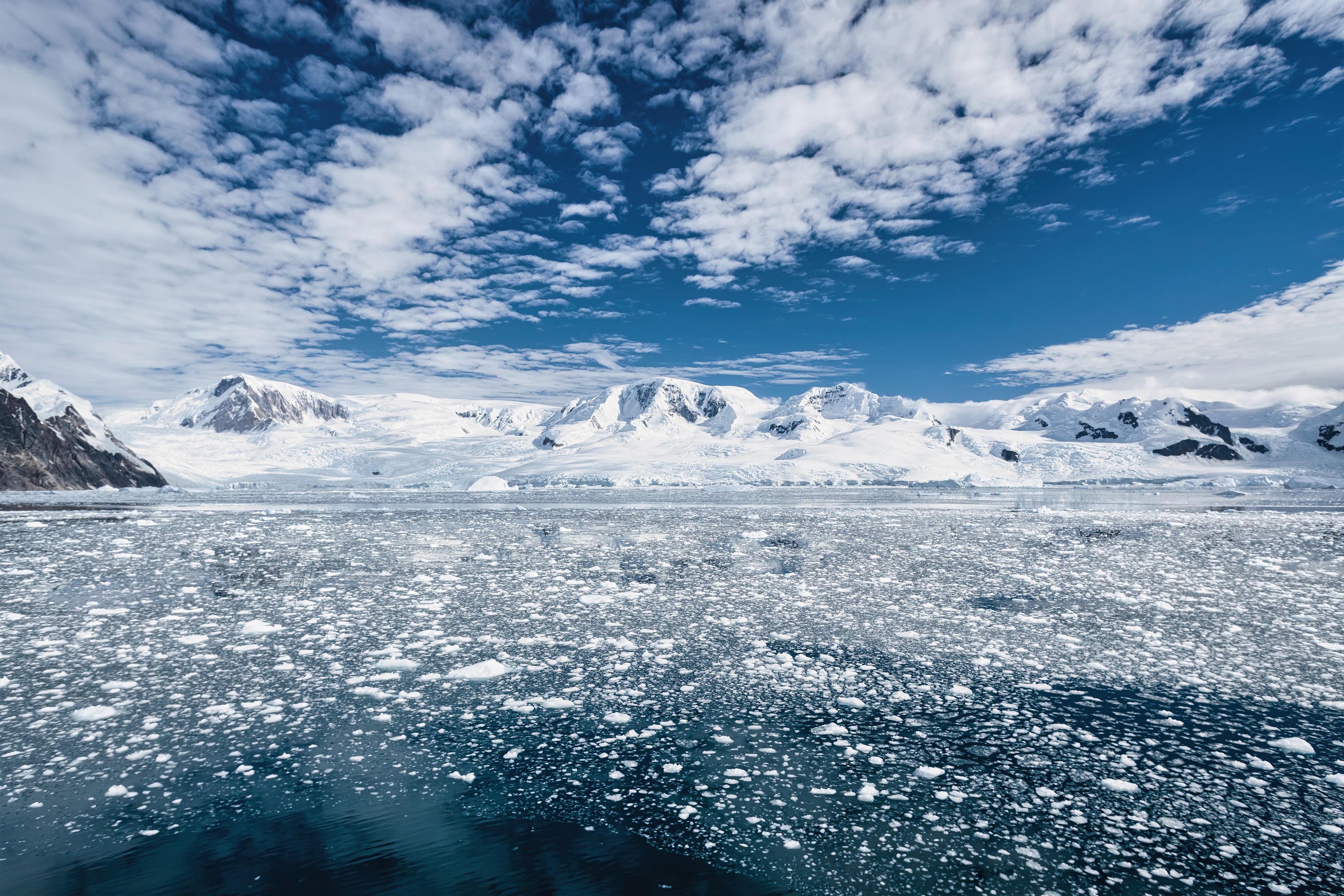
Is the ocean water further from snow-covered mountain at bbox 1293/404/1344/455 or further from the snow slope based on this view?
snow-covered mountain at bbox 1293/404/1344/455

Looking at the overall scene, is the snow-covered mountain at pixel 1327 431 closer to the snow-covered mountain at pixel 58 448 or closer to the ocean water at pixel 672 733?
the ocean water at pixel 672 733

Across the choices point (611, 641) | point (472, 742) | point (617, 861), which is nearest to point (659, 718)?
point (472, 742)

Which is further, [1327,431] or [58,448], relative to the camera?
[1327,431]

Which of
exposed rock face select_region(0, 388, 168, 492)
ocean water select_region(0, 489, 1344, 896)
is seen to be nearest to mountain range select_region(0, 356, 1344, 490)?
exposed rock face select_region(0, 388, 168, 492)

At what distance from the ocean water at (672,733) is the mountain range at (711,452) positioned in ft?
158

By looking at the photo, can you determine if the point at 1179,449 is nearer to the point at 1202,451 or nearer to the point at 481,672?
the point at 1202,451

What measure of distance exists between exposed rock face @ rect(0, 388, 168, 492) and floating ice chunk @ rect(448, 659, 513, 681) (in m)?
63.4

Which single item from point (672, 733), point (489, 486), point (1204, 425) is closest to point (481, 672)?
point (672, 733)

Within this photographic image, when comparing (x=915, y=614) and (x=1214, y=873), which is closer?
(x=1214, y=873)

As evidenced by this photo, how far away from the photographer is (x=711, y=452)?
82.9 metres

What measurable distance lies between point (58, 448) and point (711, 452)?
63.1m

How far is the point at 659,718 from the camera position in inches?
185

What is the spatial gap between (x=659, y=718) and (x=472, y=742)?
4.31 ft

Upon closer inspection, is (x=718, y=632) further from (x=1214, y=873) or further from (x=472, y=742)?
(x=1214, y=873)
